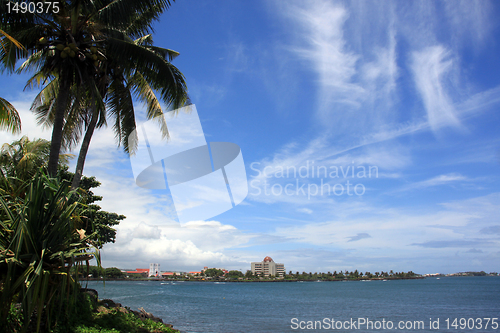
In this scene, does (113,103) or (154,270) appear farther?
(154,270)

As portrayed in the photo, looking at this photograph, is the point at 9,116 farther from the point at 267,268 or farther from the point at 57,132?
the point at 267,268

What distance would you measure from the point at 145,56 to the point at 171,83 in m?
1.08

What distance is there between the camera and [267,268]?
172500 mm

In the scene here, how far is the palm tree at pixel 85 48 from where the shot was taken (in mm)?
9273

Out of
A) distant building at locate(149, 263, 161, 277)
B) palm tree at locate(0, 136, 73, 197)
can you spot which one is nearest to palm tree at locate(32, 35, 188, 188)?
palm tree at locate(0, 136, 73, 197)

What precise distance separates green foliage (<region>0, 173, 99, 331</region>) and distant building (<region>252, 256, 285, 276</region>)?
173415 millimetres

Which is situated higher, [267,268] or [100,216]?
[100,216]

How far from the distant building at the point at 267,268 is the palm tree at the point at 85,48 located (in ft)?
561

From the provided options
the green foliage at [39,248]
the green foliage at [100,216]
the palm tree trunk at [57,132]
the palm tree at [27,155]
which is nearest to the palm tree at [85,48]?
the palm tree trunk at [57,132]

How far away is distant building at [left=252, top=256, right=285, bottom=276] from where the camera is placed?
172 meters

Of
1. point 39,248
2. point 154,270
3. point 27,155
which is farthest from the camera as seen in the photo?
point 154,270

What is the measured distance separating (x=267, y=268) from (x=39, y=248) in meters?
175

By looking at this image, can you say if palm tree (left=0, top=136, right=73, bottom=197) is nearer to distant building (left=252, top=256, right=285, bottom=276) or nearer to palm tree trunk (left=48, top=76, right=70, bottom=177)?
palm tree trunk (left=48, top=76, right=70, bottom=177)

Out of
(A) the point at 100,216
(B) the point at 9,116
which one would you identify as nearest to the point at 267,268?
(A) the point at 100,216
